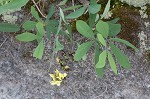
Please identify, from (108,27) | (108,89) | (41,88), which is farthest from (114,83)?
(108,27)

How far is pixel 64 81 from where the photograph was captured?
4.92 feet

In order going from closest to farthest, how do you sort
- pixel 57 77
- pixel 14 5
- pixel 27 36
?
pixel 14 5 < pixel 27 36 < pixel 57 77

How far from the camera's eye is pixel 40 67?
1504mm

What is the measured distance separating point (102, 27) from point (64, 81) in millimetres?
445

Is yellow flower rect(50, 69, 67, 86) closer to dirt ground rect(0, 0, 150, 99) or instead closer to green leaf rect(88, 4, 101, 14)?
dirt ground rect(0, 0, 150, 99)

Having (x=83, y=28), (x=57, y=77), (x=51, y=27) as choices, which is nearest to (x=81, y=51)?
(x=83, y=28)

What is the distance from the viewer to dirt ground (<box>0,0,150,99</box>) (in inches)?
57.9

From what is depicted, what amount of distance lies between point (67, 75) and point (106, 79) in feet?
0.55

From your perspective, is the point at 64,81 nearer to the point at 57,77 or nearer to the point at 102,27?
the point at 57,77

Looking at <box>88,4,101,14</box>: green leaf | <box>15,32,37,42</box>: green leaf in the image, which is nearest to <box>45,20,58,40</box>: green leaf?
<box>15,32,37,42</box>: green leaf

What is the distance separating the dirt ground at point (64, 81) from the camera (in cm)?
147

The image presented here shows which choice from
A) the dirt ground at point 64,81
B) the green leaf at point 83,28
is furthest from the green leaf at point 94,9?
the dirt ground at point 64,81

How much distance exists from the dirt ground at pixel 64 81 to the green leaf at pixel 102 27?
0.41 meters

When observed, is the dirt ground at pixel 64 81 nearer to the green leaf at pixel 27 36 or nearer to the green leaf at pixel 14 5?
the green leaf at pixel 27 36
